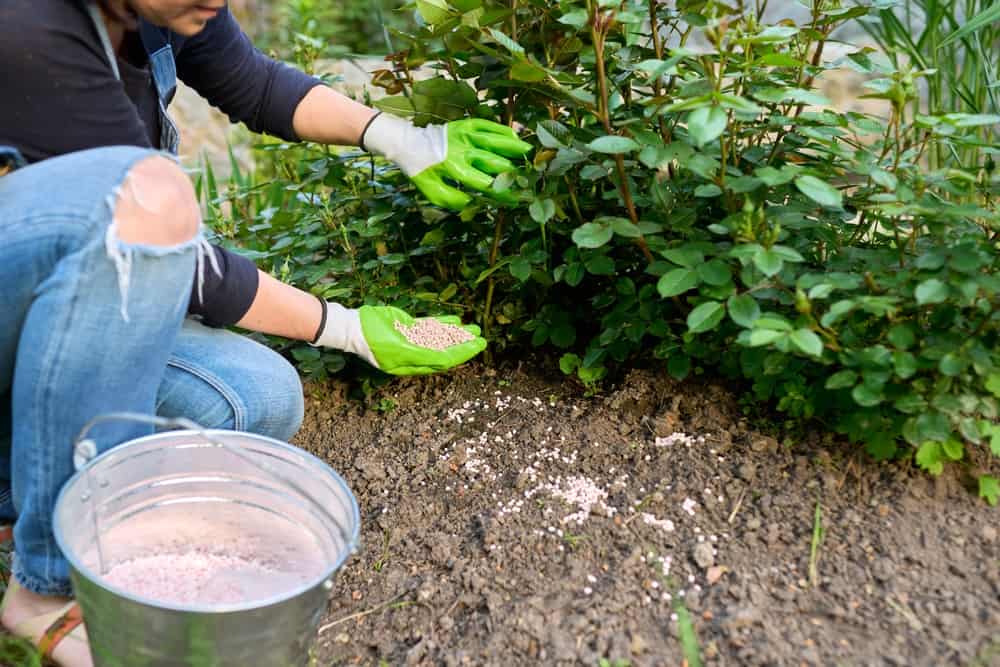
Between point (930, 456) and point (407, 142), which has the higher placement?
point (407, 142)

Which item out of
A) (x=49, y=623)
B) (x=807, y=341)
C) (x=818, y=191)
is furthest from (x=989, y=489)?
(x=49, y=623)

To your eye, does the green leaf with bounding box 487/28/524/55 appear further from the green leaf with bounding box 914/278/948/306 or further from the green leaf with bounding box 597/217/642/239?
the green leaf with bounding box 914/278/948/306

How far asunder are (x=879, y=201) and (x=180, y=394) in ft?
3.55

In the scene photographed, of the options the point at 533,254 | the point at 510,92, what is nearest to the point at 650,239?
the point at 533,254

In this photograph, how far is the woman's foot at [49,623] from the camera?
130cm

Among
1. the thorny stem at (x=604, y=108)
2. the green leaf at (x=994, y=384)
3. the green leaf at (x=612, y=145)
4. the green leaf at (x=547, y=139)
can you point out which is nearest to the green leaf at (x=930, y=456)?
the green leaf at (x=994, y=384)

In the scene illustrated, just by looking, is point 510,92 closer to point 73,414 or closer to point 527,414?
point 527,414

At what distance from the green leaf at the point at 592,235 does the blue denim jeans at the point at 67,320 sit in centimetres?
56

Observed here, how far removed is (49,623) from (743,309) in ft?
3.44

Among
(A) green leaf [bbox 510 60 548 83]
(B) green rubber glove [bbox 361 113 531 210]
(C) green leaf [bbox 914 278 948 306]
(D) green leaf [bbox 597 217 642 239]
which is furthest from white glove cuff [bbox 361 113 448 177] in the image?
(C) green leaf [bbox 914 278 948 306]

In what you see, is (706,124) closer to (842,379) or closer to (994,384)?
(842,379)

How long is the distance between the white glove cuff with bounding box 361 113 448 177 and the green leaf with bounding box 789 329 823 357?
2.30 ft

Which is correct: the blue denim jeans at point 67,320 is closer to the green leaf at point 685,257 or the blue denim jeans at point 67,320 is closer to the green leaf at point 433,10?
the green leaf at point 433,10

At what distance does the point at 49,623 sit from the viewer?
1315mm
